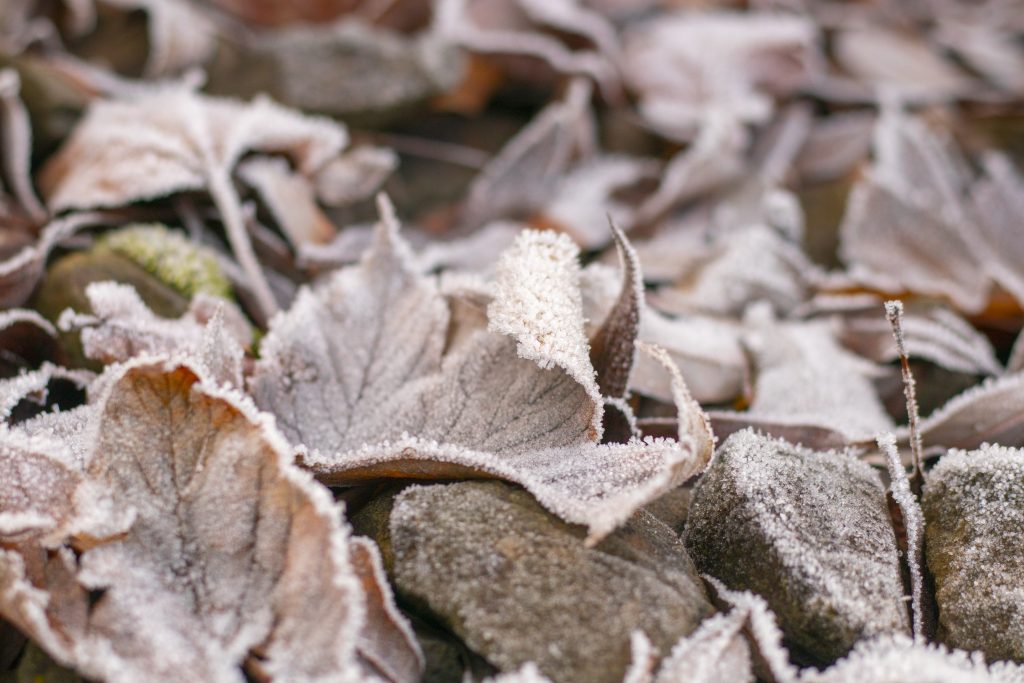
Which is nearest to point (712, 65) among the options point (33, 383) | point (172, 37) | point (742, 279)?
point (742, 279)

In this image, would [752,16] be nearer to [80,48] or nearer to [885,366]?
[885,366]

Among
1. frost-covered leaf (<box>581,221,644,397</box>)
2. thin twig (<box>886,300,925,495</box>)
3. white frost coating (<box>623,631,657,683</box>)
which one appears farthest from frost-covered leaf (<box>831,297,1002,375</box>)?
white frost coating (<box>623,631,657,683</box>)

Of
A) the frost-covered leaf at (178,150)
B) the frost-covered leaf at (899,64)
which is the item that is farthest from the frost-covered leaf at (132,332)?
the frost-covered leaf at (899,64)

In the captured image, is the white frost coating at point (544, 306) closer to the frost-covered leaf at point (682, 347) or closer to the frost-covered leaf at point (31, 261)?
the frost-covered leaf at point (682, 347)

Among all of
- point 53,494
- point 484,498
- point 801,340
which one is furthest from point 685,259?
point 53,494

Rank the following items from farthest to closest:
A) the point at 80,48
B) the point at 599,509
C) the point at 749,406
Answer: the point at 80,48
the point at 749,406
the point at 599,509

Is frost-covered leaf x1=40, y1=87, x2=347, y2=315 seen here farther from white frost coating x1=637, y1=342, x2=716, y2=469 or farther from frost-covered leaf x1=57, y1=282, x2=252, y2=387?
white frost coating x1=637, y1=342, x2=716, y2=469
